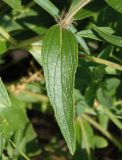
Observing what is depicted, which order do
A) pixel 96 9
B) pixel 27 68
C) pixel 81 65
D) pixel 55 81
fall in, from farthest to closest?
pixel 27 68 < pixel 81 65 < pixel 96 9 < pixel 55 81

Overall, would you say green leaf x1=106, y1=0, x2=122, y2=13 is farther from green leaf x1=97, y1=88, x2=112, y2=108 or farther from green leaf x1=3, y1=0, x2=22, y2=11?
green leaf x1=97, y1=88, x2=112, y2=108

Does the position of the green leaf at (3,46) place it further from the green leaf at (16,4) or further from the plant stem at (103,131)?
the plant stem at (103,131)

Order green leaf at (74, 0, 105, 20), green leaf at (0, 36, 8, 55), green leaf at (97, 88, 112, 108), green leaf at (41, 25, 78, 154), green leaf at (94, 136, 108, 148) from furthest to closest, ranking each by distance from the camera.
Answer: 1. green leaf at (94, 136, 108, 148)
2. green leaf at (97, 88, 112, 108)
3. green leaf at (0, 36, 8, 55)
4. green leaf at (74, 0, 105, 20)
5. green leaf at (41, 25, 78, 154)

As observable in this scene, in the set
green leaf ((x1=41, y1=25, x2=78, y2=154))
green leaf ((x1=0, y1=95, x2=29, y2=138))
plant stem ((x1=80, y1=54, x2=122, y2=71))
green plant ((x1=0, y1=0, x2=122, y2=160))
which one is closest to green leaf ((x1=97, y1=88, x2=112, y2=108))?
green plant ((x1=0, y1=0, x2=122, y2=160))

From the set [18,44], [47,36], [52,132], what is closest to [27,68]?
[52,132]

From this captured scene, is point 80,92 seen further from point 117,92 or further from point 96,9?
point 96,9

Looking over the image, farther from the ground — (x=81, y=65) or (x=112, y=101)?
(x=81, y=65)

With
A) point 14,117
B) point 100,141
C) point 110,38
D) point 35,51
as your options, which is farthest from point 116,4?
point 100,141

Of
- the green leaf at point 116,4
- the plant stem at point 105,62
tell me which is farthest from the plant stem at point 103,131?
the green leaf at point 116,4
